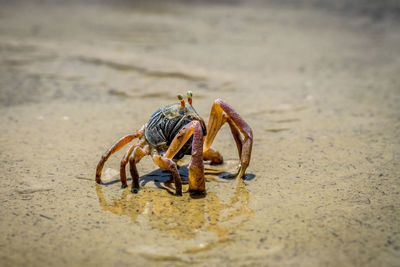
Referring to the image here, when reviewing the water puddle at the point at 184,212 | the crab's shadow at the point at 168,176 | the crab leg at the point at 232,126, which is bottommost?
the water puddle at the point at 184,212

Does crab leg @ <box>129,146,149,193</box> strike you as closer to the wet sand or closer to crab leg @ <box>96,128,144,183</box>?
the wet sand

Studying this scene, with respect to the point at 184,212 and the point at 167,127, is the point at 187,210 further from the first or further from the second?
the point at 167,127

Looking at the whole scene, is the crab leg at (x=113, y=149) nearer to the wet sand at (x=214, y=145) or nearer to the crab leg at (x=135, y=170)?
the wet sand at (x=214, y=145)

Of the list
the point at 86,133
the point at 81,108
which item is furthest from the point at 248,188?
the point at 81,108

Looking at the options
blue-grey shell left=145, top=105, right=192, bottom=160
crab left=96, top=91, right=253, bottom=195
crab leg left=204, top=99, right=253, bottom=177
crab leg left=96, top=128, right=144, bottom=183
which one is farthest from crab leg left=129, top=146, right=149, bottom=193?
crab leg left=204, top=99, right=253, bottom=177

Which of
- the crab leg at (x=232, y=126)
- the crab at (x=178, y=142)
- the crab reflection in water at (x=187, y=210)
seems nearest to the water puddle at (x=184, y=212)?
the crab reflection in water at (x=187, y=210)

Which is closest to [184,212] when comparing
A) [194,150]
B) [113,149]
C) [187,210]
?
[187,210]

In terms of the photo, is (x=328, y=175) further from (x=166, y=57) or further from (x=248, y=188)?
(x=166, y=57)
